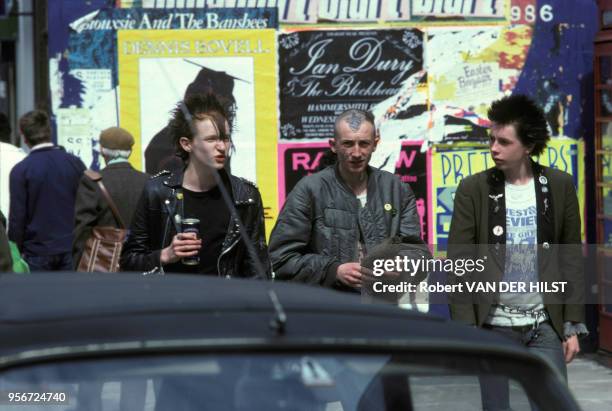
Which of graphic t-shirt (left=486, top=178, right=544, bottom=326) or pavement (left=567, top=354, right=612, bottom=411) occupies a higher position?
graphic t-shirt (left=486, top=178, right=544, bottom=326)

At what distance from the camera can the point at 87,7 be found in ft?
30.8

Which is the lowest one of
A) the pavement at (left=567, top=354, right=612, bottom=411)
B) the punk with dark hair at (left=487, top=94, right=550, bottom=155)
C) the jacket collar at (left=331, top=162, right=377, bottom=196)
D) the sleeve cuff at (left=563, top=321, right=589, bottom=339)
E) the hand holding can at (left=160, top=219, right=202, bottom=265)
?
the pavement at (left=567, top=354, right=612, bottom=411)

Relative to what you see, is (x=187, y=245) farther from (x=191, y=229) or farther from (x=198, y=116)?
(x=198, y=116)

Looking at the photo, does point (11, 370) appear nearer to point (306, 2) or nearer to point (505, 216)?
point (505, 216)

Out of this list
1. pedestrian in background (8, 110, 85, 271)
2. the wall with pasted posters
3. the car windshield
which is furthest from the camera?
the wall with pasted posters

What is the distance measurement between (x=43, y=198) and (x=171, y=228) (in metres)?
3.70

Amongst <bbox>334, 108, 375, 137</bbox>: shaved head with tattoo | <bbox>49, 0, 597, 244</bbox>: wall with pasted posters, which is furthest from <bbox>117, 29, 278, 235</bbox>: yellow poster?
<bbox>334, 108, 375, 137</bbox>: shaved head with tattoo

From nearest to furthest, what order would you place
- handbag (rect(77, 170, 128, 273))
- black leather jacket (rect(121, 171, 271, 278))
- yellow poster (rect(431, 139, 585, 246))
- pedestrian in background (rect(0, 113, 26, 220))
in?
black leather jacket (rect(121, 171, 271, 278))
handbag (rect(77, 170, 128, 273))
pedestrian in background (rect(0, 113, 26, 220))
yellow poster (rect(431, 139, 585, 246))

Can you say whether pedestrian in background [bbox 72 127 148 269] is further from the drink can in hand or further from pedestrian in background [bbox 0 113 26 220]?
the drink can in hand

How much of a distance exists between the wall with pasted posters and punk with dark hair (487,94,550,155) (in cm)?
348

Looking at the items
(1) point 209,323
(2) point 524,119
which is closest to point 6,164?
(2) point 524,119

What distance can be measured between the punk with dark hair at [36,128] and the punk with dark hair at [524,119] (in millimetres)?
3846

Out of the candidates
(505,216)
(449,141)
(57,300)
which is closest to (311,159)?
(449,141)

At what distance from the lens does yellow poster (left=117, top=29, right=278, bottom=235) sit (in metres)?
9.49
